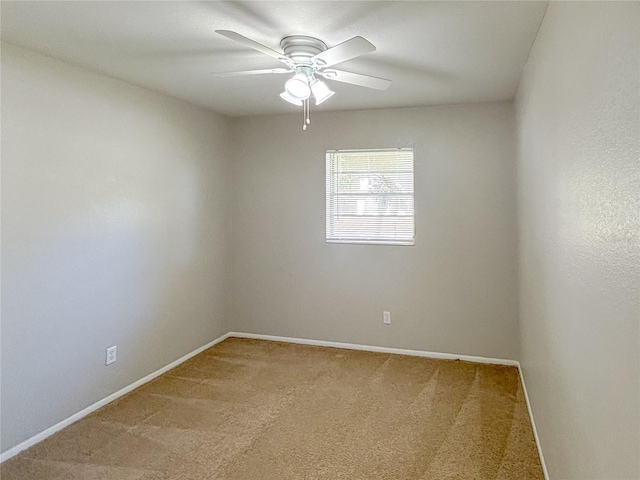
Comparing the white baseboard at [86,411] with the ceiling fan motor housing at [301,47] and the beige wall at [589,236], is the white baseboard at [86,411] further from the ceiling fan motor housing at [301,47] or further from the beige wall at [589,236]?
the beige wall at [589,236]

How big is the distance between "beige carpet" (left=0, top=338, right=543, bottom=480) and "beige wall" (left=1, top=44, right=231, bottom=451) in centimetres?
34

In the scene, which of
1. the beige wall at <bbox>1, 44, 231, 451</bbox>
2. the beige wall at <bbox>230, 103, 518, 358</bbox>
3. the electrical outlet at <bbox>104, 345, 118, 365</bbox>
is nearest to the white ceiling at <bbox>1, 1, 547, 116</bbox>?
the beige wall at <bbox>1, 44, 231, 451</bbox>

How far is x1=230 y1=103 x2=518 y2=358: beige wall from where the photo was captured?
380 centimetres

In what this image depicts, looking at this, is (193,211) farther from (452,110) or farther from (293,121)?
(452,110)

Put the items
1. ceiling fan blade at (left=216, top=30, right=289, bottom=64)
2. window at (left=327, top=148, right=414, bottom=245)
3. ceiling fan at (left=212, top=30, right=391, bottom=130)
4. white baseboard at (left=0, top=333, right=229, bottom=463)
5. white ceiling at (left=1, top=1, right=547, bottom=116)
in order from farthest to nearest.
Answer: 1. window at (left=327, top=148, right=414, bottom=245)
2. white baseboard at (left=0, top=333, right=229, bottom=463)
3. ceiling fan at (left=212, top=30, right=391, bottom=130)
4. white ceiling at (left=1, top=1, right=547, bottom=116)
5. ceiling fan blade at (left=216, top=30, right=289, bottom=64)

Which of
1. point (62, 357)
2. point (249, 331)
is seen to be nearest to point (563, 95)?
point (62, 357)

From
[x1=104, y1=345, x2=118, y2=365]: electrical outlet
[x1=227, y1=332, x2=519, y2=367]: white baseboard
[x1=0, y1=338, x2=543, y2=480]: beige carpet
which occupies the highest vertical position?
[x1=104, y1=345, x2=118, y2=365]: electrical outlet

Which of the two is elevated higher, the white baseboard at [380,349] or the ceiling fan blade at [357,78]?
the ceiling fan blade at [357,78]

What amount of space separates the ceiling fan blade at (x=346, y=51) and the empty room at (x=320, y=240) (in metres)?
0.02

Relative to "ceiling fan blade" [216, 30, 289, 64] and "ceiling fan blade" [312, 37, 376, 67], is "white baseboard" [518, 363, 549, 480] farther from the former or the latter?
"ceiling fan blade" [216, 30, 289, 64]

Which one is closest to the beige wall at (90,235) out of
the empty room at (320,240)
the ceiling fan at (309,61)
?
the empty room at (320,240)

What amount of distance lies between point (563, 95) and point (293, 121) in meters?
3.05

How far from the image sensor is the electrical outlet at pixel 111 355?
3094 mm

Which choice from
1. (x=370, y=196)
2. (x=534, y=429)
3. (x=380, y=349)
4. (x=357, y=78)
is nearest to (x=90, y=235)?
(x=357, y=78)
